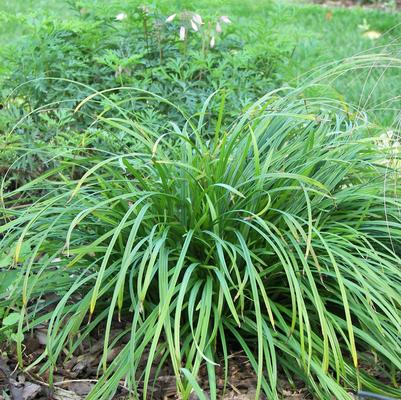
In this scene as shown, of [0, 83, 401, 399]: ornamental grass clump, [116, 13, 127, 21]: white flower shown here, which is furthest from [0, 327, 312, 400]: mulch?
[116, 13, 127, 21]: white flower

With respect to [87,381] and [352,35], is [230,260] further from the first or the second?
[352,35]

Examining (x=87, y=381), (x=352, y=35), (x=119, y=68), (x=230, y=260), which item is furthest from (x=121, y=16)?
(x=352, y=35)

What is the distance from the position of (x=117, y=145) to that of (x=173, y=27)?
3.51 ft

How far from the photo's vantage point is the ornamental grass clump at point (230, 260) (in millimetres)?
2566

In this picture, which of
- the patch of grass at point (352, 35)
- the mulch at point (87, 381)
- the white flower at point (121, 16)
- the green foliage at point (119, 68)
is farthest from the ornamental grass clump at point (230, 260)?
the patch of grass at point (352, 35)

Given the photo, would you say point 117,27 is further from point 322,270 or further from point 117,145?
point 322,270

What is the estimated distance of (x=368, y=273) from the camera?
2.63 meters

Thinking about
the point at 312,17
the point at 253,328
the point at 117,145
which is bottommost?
the point at 312,17

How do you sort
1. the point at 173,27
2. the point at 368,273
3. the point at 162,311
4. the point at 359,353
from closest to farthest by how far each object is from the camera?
the point at 162,311 → the point at 368,273 → the point at 359,353 → the point at 173,27

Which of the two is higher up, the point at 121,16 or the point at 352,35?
the point at 121,16

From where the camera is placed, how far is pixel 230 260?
2.83 m

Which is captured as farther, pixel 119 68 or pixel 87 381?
pixel 119 68

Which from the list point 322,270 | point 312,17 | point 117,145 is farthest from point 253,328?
point 312,17

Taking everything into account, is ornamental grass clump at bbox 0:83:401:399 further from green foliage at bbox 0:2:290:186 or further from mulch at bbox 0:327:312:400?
green foliage at bbox 0:2:290:186
